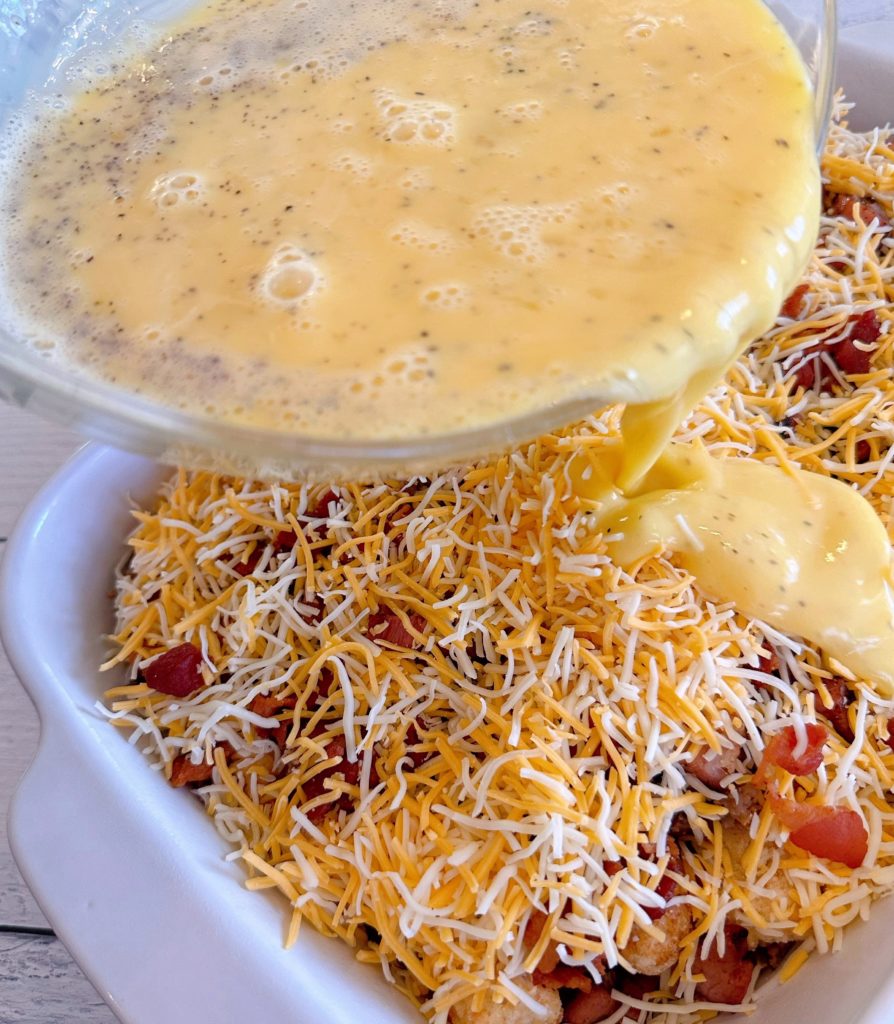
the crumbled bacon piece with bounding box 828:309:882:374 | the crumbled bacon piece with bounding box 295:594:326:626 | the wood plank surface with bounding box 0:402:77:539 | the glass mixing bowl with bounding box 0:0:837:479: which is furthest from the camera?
the wood plank surface with bounding box 0:402:77:539

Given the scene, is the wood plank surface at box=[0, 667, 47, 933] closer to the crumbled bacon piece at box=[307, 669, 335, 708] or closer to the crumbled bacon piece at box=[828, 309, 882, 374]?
the crumbled bacon piece at box=[307, 669, 335, 708]

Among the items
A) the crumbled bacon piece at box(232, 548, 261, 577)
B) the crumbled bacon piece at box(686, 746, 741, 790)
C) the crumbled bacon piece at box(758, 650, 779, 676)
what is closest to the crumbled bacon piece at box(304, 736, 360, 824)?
the crumbled bacon piece at box(232, 548, 261, 577)

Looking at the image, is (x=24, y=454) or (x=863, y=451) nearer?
(x=863, y=451)

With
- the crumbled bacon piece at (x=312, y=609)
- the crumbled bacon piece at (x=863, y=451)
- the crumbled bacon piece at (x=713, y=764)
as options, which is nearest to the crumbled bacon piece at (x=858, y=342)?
the crumbled bacon piece at (x=863, y=451)

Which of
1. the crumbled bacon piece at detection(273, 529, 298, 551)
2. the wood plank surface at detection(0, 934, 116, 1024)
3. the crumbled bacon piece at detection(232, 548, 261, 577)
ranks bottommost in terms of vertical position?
the wood plank surface at detection(0, 934, 116, 1024)

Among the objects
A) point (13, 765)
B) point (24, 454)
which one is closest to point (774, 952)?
point (13, 765)

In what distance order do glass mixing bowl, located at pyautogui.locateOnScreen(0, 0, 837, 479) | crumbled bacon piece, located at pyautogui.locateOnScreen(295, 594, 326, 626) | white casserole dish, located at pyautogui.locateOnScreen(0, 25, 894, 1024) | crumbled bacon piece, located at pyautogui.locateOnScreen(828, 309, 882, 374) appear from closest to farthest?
glass mixing bowl, located at pyautogui.locateOnScreen(0, 0, 837, 479)
white casserole dish, located at pyautogui.locateOnScreen(0, 25, 894, 1024)
crumbled bacon piece, located at pyautogui.locateOnScreen(295, 594, 326, 626)
crumbled bacon piece, located at pyautogui.locateOnScreen(828, 309, 882, 374)

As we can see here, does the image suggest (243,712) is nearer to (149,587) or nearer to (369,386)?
(149,587)

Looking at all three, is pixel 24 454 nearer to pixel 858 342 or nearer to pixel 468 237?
pixel 468 237
